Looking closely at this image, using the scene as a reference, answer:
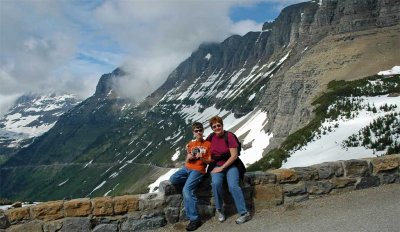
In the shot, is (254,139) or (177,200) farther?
(254,139)

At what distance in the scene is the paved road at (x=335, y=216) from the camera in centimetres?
1023

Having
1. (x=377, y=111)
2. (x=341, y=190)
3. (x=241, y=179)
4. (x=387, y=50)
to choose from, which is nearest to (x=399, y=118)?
(x=377, y=111)

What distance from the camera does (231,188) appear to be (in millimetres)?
11406

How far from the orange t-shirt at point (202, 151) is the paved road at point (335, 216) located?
1439 millimetres

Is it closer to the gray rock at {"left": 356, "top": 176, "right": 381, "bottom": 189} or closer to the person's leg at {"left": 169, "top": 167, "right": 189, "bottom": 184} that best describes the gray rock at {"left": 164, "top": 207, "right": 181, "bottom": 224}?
the person's leg at {"left": 169, "top": 167, "right": 189, "bottom": 184}

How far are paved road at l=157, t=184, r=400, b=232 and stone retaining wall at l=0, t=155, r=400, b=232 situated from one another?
273 mm

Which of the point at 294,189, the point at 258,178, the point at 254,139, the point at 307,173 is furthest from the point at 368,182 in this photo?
the point at 254,139

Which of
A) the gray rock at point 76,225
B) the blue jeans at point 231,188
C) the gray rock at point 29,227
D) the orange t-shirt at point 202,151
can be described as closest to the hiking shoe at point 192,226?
the blue jeans at point 231,188

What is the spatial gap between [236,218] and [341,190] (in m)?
3.27

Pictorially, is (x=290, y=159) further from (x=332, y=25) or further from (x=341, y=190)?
(x=332, y=25)

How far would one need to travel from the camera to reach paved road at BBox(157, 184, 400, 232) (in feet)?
33.6

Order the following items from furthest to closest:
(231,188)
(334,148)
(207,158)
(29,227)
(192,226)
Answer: (334,148) < (207,158) < (231,188) < (192,226) < (29,227)

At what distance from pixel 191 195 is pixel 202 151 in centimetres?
120

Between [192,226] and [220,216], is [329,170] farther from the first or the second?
[192,226]
